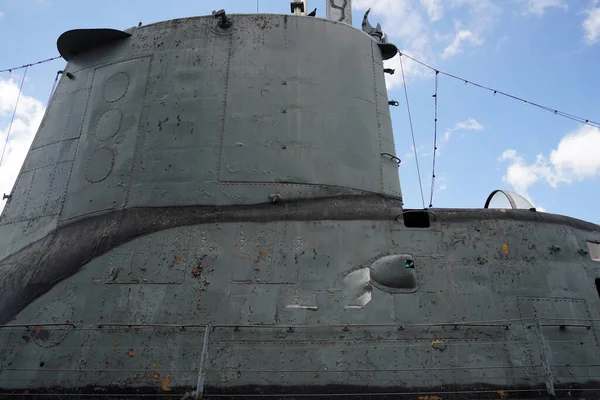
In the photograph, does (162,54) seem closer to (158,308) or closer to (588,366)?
(158,308)

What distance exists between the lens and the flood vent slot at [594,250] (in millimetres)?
6328

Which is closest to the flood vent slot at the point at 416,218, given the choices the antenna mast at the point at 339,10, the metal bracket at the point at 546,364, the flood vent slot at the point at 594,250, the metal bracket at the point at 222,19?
the metal bracket at the point at 546,364

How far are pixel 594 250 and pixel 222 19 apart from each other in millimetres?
6668

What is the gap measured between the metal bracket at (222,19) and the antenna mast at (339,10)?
2.29 meters

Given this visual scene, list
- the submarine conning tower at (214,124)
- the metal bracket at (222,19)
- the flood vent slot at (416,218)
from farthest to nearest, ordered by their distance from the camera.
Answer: the metal bracket at (222,19), the submarine conning tower at (214,124), the flood vent slot at (416,218)

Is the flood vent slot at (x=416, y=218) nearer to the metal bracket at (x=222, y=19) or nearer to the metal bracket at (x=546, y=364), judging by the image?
the metal bracket at (x=546, y=364)

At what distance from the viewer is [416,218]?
6320 mm

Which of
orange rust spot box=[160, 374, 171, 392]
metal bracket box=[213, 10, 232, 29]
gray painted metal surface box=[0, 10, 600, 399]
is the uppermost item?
metal bracket box=[213, 10, 232, 29]

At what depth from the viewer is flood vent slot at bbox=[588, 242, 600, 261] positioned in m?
6.33

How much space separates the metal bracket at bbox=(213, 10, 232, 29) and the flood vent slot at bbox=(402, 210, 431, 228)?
4.23 m

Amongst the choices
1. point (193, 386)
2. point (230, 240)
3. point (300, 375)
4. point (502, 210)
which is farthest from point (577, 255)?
point (193, 386)

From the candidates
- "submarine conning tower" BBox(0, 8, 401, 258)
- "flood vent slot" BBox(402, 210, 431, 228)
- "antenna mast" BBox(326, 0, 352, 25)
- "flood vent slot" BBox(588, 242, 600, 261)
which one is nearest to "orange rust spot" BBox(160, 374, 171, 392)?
"submarine conning tower" BBox(0, 8, 401, 258)

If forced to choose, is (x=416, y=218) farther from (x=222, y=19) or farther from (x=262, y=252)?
(x=222, y=19)

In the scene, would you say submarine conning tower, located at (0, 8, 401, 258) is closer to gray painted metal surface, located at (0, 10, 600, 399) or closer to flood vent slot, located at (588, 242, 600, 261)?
gray painted metal surface, located at (0, 10, 600, 399)
